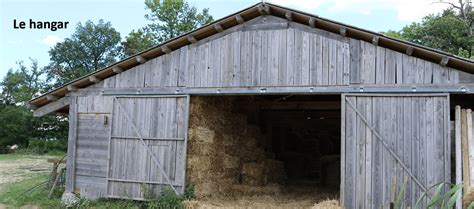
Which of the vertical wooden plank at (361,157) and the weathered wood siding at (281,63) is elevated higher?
the weathered wood siding at (281,63)

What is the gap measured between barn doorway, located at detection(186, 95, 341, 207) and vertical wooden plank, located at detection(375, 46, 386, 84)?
8.34 ft

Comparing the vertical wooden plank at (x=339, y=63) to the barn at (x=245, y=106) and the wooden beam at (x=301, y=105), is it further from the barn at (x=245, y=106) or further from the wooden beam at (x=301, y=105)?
the wooden beam at (x=301, y=105)

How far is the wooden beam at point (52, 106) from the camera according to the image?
37.4 feet

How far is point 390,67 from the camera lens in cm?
839

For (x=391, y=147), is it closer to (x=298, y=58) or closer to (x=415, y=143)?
(x=415, y=143)

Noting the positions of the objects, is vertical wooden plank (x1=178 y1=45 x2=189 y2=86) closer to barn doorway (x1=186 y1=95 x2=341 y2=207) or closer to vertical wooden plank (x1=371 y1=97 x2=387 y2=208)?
barn doorway (x1=186 y1=95 x2=341 y2=207)

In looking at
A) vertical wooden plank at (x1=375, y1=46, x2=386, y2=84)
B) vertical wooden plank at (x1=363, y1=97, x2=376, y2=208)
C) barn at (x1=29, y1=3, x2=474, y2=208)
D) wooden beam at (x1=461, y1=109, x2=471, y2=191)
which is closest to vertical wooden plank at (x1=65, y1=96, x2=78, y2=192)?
barn at (x1=29, y1=3, x2=474, y2=208)

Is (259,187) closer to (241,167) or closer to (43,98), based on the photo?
(241,167)

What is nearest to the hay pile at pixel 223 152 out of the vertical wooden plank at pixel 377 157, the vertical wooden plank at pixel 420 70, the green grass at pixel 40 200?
the green grass at pixel 40 200

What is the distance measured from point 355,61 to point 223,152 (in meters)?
4.44

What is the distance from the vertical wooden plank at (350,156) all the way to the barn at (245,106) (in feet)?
0.06

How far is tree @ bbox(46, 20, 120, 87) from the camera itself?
4028cm

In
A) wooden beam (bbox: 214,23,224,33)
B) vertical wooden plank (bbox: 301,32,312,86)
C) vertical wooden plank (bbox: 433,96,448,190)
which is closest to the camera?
vertical wooden plank (bbox: 433,96,448,190)

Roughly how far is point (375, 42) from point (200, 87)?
3869mm
